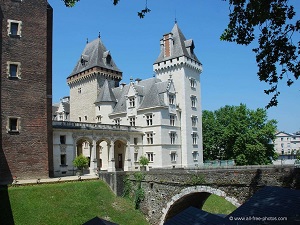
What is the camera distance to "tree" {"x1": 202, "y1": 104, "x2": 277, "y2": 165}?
4778 cm

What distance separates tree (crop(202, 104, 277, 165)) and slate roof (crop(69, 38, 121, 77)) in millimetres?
Answer: 20380

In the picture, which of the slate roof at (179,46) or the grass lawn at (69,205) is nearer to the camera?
the grass lawn at (69,205)

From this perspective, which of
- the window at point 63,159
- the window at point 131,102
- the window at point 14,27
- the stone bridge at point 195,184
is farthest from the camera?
the window at point 131,102

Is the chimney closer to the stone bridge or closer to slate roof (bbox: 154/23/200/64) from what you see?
slate roof (bbox: 154/23/200/64)

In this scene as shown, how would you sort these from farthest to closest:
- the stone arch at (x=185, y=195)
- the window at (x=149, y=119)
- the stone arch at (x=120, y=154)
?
the window at (x=149, y=119) < the stone arch at (x=120, y=154) < the stone arch at (x=185, y=195)

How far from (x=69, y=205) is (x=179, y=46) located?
30.6m

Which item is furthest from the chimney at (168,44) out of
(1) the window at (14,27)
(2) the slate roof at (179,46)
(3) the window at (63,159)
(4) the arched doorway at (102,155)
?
(1) the window at (14,27)

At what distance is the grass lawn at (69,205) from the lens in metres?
23.8

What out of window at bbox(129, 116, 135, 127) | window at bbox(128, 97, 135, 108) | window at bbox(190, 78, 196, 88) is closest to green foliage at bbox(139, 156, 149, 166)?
window at bbox(129, 116, 135, 127)

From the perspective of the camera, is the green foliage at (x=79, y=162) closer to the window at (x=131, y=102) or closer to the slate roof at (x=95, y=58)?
the window at (x=131, y=102)

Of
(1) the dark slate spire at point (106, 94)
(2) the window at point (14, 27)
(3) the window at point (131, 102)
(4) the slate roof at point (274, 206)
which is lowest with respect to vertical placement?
(4) the slate roof at point (274, 206)

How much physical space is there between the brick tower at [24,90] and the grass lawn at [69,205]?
128 inches

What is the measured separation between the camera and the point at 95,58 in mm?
51469

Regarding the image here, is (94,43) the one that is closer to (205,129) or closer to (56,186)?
(205,129)
